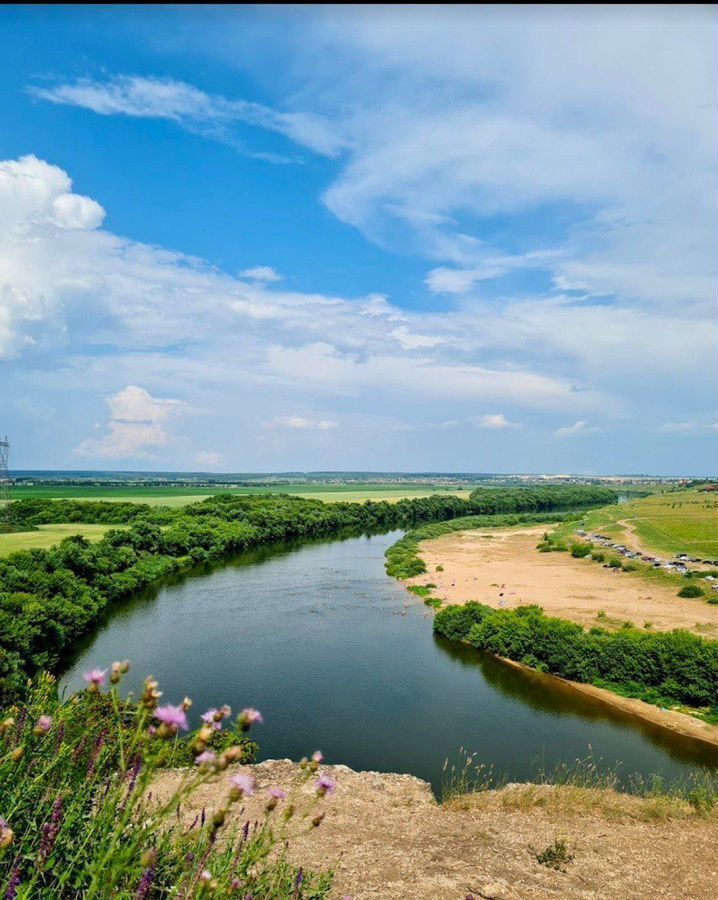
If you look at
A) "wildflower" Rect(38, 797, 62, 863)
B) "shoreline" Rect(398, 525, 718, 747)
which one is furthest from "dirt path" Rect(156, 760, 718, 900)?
"shoreline" Rect(398, 525, 718, 747)

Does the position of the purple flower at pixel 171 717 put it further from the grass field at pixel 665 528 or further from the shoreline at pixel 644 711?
the grass field at pixel 665 528

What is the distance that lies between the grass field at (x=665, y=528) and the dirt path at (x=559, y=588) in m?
12.8

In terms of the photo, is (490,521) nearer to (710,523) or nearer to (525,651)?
(710,523)

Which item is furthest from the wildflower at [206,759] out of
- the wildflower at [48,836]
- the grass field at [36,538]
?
the grass field at [36,538]

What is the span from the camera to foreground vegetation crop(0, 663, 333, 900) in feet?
8.94

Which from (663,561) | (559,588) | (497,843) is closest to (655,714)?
(497,843)

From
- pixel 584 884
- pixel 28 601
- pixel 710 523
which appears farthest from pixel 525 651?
pixel 710 523

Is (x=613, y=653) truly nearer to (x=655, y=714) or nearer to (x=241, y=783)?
(x=655, y=714)

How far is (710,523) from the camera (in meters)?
70.8

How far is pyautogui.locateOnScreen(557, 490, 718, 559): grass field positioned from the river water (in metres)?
34.7

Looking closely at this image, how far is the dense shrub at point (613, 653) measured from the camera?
21.9 meters

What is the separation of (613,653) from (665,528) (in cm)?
5524

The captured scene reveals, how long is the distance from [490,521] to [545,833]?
83.0 m

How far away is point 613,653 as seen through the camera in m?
24.1
